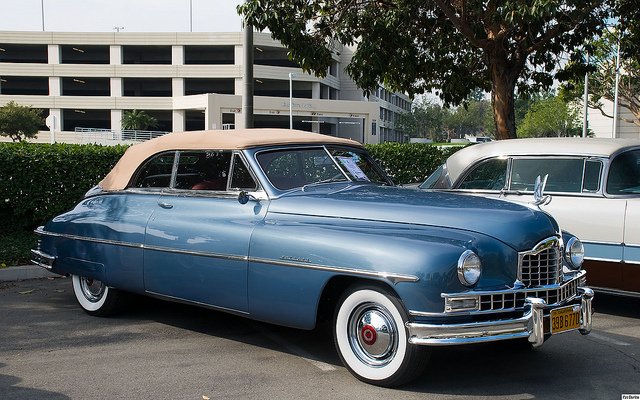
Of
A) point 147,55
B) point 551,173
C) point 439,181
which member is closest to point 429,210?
point 551,173

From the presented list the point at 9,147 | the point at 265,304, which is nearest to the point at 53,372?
the point at 265,304

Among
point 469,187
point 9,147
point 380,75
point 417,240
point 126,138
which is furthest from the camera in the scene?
point 126,138

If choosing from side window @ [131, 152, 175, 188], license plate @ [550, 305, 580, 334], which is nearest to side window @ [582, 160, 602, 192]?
license plate @ [550, 305, 580, 334]

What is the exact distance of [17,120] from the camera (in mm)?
56812

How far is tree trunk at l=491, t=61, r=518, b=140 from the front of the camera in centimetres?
1278

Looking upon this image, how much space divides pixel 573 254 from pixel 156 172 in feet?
12.3

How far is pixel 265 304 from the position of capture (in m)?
4.64

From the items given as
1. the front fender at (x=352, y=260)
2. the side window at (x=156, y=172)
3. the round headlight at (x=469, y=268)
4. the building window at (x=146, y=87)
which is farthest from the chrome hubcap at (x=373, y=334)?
the building window at (x=146, y=87)

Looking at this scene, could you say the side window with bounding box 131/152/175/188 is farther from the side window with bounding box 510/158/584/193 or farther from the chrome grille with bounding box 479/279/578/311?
the side window with bounding box 510/158/584/193

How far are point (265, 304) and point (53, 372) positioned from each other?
5.29 ft

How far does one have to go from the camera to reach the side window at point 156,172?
578 cm

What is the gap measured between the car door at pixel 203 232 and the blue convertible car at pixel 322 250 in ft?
0.04

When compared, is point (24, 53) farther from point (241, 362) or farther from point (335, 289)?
point (335, 289)

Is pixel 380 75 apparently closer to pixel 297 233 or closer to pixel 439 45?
pixel 439 45
